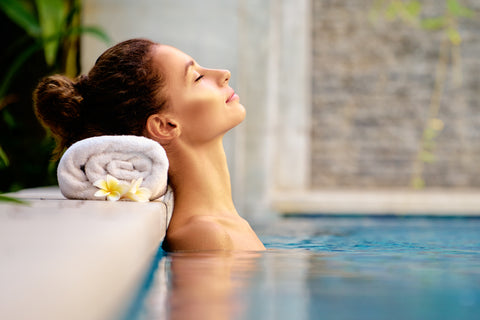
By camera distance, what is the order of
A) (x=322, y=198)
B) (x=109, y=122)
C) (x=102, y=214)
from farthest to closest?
(x=322, y=198) → (x=109, y=122) → (x=102, y=214)

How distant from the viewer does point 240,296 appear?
37.9 inches

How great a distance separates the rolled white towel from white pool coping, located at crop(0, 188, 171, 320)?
27cm

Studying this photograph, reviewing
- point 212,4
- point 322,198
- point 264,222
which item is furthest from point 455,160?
point 212,4

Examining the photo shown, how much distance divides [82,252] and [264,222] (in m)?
3.21

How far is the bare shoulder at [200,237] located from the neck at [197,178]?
89mm

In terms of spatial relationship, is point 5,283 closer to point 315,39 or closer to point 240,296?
point 240,296

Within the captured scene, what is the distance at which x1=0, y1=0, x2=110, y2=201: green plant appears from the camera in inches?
125

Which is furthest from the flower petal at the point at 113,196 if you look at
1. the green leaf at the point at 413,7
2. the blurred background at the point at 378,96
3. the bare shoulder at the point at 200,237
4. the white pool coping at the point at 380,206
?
the green leaf at the point at 413,7

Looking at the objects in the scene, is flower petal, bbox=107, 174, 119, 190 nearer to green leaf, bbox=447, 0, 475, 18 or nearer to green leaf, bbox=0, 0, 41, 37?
green leaf, bbox=0, 0, 41, 37

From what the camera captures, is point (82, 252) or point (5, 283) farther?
point (82, 252)

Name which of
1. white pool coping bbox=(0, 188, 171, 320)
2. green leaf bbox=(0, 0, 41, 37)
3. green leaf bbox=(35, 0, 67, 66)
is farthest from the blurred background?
white pool coping bbox=(0, 188, 171, 320)

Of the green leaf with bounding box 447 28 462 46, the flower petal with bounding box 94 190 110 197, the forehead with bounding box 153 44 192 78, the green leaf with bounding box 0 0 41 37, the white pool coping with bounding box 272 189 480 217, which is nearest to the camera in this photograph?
the flower petal with bounding box 94 190 110 197

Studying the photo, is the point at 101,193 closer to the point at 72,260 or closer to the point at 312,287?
the point at 312,287

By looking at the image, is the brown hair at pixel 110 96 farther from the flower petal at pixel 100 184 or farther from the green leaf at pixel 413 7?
the green leaf at pixel 413 7
